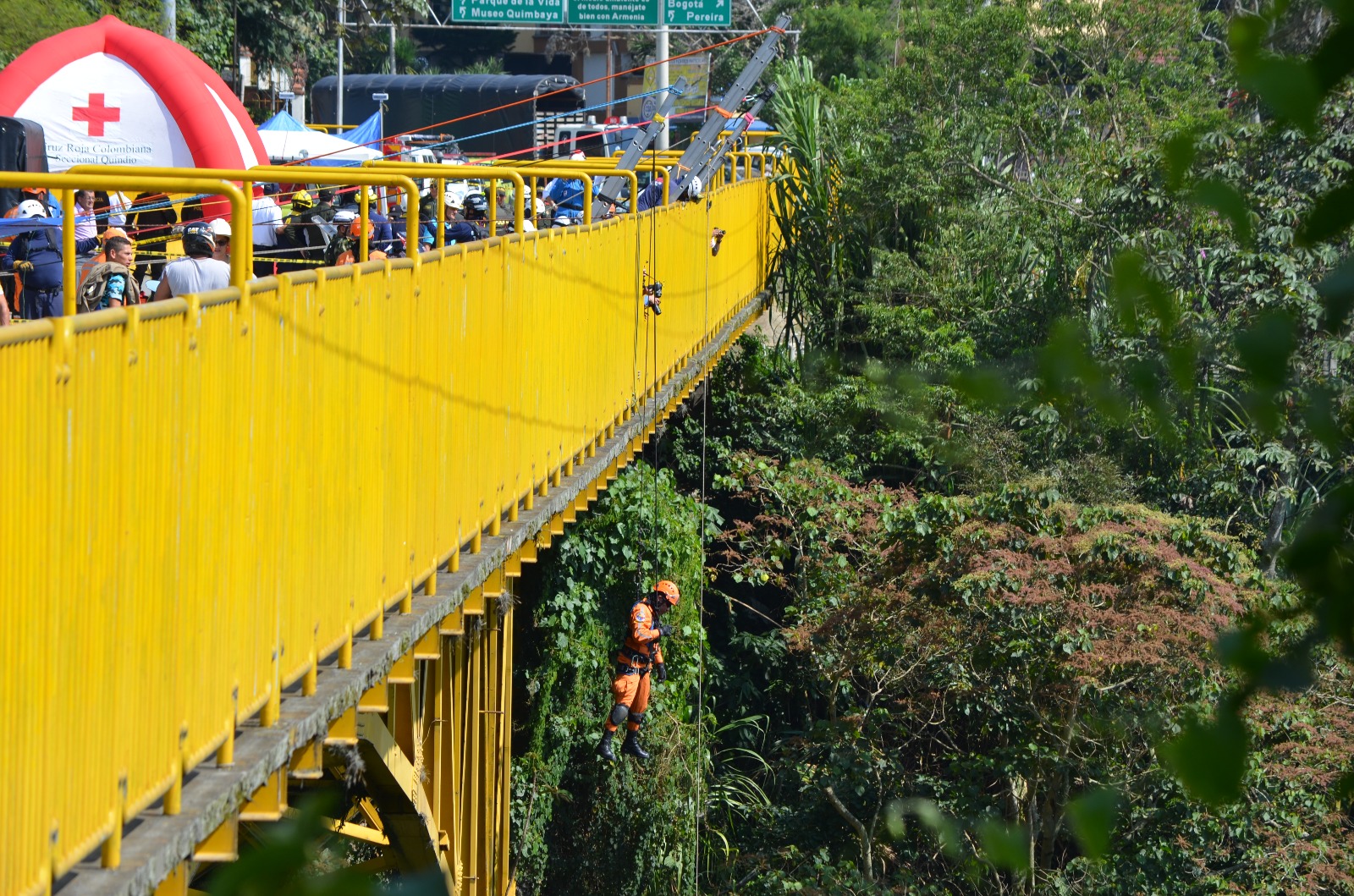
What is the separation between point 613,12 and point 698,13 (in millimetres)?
1538

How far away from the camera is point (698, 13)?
86.1 ft

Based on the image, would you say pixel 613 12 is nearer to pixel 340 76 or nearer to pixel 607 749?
pixel 607 749

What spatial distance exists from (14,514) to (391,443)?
2.72 metres

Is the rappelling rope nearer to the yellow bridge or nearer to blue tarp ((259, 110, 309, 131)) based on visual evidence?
the yellow bridge

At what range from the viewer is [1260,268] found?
1368 cm

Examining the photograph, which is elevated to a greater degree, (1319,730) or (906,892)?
(1319,730)

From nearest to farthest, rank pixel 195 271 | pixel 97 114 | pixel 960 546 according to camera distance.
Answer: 1. pixel 195 271
2. pixel 960 546
3. pixel 97 114

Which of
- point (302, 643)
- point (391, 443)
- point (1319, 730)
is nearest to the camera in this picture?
point (302, 643)

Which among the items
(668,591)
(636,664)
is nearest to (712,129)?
(668,591)

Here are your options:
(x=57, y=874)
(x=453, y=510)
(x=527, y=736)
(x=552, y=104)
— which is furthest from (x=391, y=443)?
(x=552, y=104)

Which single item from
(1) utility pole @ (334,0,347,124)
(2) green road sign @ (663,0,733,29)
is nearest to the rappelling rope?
(2) green road sign @ (663,0,733,29)

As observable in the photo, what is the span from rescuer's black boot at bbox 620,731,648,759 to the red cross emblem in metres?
7.82

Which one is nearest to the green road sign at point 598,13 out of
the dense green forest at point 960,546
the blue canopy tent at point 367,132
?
the blue canopy tent at point 367,132

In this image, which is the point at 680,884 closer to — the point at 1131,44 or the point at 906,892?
the point at 906,892
